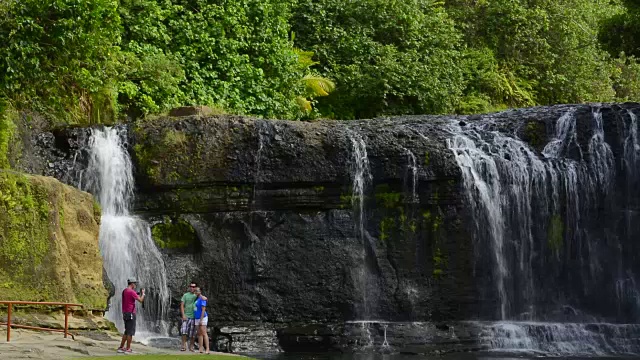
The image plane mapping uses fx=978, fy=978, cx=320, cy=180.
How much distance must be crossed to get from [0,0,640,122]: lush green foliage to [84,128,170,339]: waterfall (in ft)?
5.62

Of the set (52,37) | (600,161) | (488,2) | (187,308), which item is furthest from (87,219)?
(488,2)

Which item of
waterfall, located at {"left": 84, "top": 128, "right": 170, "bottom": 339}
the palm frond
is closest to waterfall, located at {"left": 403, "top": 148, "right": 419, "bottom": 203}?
waterfall, located at {"left": 84, "top": 128, "right": 170, "bottom": 339}

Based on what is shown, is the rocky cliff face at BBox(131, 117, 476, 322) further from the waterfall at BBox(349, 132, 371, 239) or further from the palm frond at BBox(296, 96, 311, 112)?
the palm frond at BBox(296, 96, 311, 112)

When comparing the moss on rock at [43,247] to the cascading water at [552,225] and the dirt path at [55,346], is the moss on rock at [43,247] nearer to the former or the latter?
the dirt path at [55,346]

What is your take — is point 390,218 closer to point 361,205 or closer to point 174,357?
point 361,205

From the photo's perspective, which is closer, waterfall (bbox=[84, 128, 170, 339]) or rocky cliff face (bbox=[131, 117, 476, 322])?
waterfall (bbox=[84, 128, 170, 339])

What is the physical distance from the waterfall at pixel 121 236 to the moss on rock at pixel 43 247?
103 inches

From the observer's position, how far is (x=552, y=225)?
23969 mm

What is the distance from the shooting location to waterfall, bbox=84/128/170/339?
71.0ft

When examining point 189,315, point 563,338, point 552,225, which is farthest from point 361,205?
point 189,315

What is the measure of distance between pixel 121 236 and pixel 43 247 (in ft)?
14.1

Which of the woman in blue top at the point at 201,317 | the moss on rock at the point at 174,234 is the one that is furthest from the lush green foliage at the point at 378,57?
the woman in blue top at the point at 201,317

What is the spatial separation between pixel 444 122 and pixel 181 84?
869 centimetres

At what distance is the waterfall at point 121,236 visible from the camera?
2164 cm
